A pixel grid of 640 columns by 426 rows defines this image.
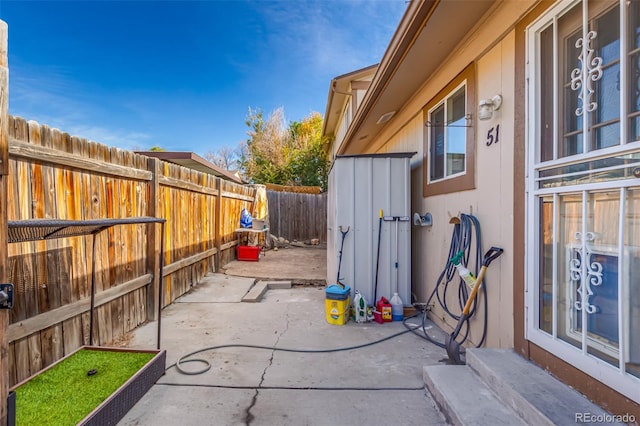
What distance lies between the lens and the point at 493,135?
Answer: 286 cm

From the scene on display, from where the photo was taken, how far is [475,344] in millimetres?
3131

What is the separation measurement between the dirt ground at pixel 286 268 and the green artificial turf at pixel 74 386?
12.2 ft

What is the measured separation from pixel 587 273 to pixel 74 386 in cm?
340

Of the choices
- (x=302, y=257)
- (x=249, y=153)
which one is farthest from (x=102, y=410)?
(x=249, y=153)

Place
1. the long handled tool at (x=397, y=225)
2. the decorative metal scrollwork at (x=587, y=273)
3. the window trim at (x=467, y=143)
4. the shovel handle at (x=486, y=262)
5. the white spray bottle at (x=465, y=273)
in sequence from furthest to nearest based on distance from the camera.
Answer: the long handled tool at (x=397, y=225) → the window trim at (x=467, y=143) → the white spray bottle at (x=465, y=273) → the shovel handle at (x=486, y=262) → the decorative metal scrollwork at (x=587, y=273)

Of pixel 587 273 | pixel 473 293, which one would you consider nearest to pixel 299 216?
pixel 473 293

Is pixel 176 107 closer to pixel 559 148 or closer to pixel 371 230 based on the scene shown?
pixel 371 230

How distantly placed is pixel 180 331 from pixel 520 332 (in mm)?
3432

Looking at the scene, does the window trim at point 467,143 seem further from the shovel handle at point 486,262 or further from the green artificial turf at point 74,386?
the green artificial turf at point 74,386

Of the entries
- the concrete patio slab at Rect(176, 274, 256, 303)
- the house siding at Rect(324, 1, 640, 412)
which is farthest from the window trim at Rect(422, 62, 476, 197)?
the concrete patio slab at Rect(176, 274, 256, 303)

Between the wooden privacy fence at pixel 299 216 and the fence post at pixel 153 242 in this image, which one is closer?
the fence post at pixel 153 242

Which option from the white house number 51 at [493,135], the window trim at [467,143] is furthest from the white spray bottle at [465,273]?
the white house number 51 at [493,135]

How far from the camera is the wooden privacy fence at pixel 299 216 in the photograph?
12.4 metres

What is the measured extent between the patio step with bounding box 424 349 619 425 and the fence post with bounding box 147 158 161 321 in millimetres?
3374
